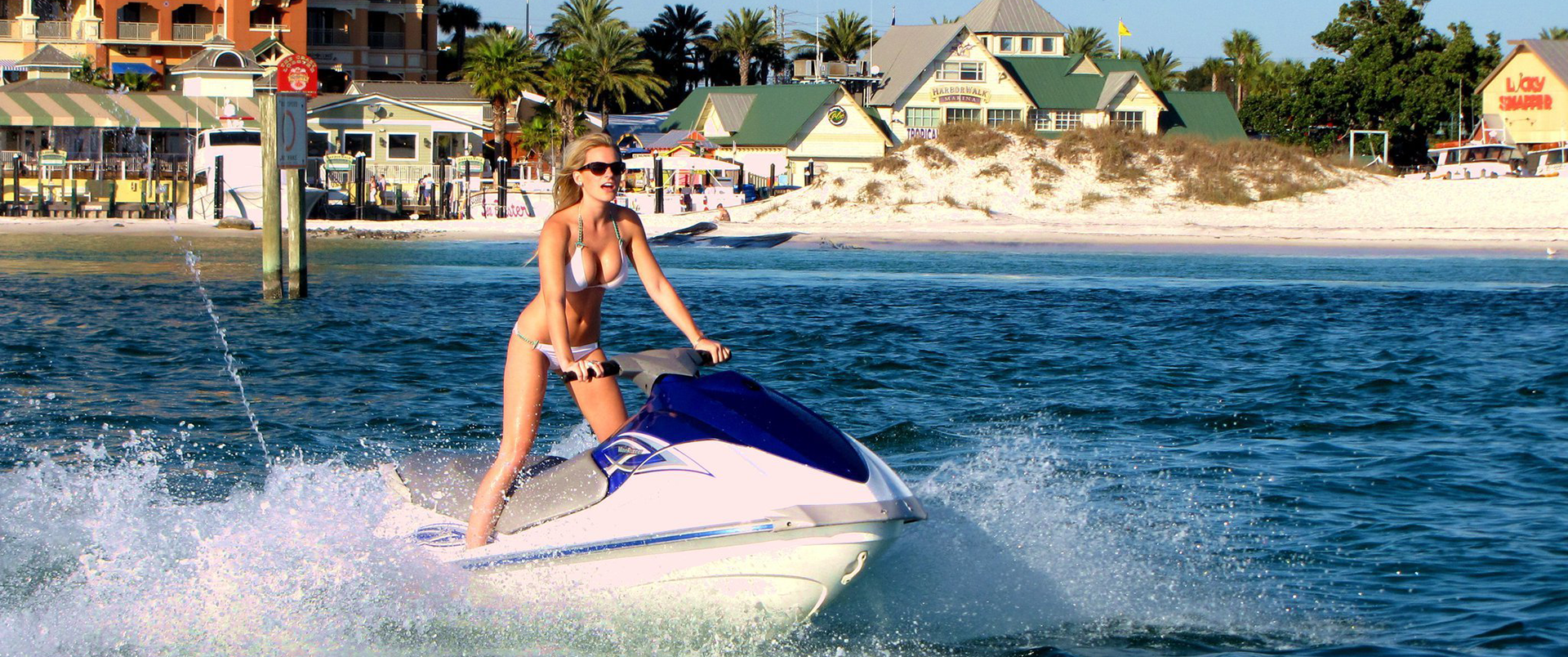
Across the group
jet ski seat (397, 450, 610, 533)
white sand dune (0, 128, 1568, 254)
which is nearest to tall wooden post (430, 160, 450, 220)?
white sand dune (0, 128, 1568, 254)

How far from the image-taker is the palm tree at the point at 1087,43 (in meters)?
86.7

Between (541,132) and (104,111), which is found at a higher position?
(104,111)

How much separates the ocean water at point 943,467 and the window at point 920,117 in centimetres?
4246

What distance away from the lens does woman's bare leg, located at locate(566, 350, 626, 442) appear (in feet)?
17.3

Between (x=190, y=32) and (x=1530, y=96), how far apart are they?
62.2 meters

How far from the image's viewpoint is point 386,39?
72188mm

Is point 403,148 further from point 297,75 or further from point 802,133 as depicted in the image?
point 802,133

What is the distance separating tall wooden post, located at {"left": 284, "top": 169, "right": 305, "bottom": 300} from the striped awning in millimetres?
34632

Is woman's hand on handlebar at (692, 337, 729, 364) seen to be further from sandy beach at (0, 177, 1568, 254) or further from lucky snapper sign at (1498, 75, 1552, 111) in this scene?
lucky snapper sign at (1498, 75, 1552, 111)

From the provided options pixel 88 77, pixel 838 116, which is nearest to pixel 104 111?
pixel 88 77

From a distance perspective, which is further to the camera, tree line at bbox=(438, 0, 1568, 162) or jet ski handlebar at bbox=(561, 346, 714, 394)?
tree line at bbox=(438, 0, 1568, 162)

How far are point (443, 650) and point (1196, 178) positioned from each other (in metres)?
37.9

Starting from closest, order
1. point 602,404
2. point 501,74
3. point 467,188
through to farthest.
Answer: point 602,404
point 467,188
point 501,74

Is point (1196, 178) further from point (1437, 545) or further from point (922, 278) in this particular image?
point (1437, 545)
